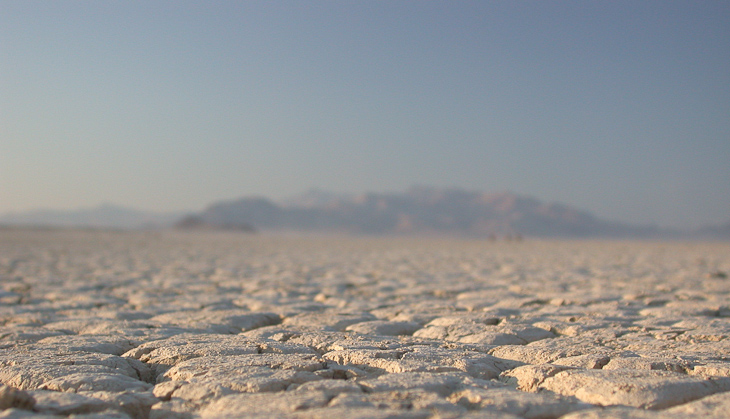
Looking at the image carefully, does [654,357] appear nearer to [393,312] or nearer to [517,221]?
[393,312]

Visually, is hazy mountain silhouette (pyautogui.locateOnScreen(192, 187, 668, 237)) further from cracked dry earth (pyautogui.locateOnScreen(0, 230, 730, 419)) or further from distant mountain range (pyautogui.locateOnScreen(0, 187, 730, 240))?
cracked dry earth (pyautogui.locateOnScreen(0, 230, 730, 419))

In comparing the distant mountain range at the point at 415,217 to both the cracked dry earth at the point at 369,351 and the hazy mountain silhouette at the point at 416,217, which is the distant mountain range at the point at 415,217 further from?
the cracked dry earth at the point at 369,351

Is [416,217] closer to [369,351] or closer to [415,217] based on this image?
[415,217]

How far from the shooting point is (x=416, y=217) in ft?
308

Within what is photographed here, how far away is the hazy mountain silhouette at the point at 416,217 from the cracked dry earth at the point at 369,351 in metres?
74.8

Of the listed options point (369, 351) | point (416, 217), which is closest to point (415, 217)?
point (416, 217)

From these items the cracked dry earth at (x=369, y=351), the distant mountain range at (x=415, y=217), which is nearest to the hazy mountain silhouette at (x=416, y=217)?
the distant mountain range at (x=415, y=217)

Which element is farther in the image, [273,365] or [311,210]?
[311,210]

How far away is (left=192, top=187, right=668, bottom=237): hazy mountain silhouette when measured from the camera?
82750mm

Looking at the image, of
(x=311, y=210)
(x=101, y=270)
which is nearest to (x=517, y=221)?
(x=311, y=210)

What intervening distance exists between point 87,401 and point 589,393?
1.54m

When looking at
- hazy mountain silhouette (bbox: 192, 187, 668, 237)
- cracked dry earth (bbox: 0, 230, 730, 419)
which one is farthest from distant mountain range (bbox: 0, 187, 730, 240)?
cracked dry earth (bbox: 0, 230, 730, 419)

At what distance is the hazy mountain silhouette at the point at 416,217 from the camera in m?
82.8

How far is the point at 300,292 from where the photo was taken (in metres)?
4.63
